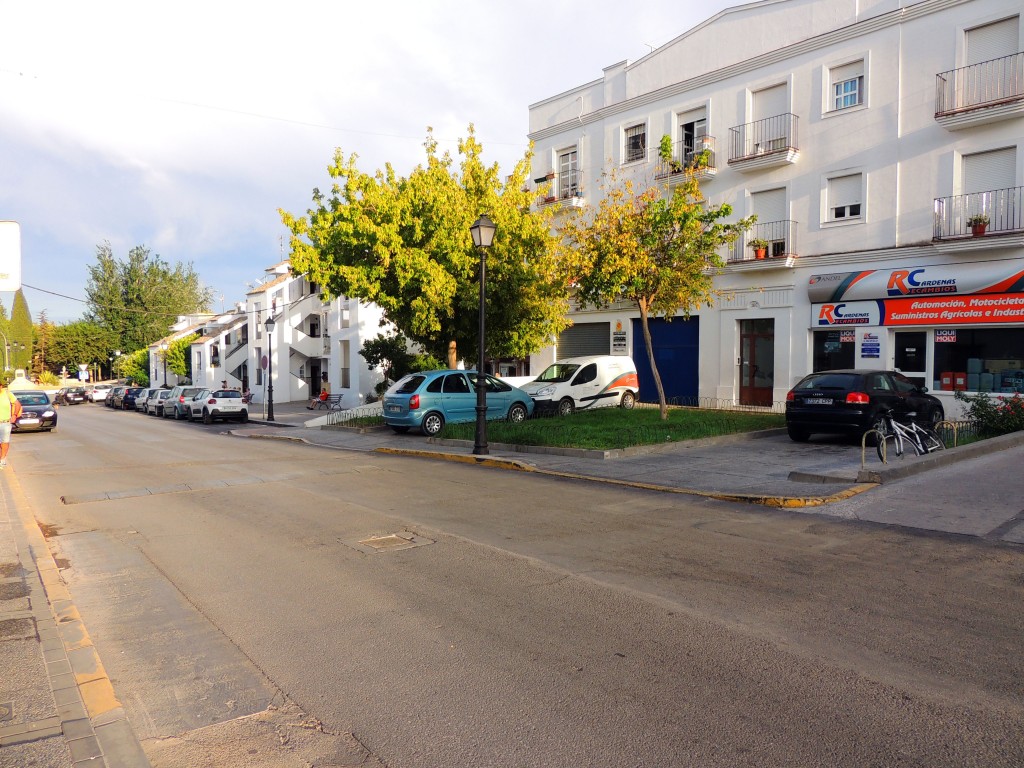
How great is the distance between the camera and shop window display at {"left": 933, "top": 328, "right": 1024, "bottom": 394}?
18.3 metres

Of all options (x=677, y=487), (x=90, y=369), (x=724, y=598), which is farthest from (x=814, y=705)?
(x=90, y=369)

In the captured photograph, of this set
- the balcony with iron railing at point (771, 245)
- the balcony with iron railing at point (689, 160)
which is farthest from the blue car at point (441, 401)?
the balcony with iron railing at point (689, 160)

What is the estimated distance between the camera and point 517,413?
2072 centimetres

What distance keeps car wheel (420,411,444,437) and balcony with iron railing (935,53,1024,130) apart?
1479cm

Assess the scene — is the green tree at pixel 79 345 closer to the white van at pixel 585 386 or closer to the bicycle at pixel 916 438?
the white van at pixel 585 386

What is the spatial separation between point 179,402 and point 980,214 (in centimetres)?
3072

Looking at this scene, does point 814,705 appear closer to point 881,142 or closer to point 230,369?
point 881,142

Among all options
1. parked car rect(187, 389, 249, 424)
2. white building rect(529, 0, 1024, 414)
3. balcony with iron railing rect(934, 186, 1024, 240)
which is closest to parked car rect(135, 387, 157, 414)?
parked car rect(187, 389, 249, 424)

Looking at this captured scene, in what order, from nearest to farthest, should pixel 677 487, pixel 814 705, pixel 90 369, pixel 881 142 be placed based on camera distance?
pixel 814 705
pixel 677 487
pixel 881 142
pixel 90 369

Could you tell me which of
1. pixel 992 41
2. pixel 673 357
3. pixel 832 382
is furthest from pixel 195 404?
pixel 992 41

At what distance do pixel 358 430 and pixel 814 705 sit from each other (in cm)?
1957

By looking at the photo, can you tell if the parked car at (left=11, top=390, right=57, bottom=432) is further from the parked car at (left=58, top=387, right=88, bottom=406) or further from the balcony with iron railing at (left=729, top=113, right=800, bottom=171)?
the parked car at (left=58, top=387, right=88, bottom=406)

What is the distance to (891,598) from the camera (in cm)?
543

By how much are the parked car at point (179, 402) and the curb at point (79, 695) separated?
28563 mm
